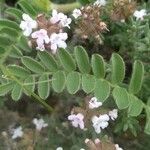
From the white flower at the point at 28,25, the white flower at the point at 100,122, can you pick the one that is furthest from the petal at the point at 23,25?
the white flower at the point at 100,122

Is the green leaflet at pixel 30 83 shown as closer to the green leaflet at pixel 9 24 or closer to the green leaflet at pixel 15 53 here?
the green leaflet at pixel 15 53

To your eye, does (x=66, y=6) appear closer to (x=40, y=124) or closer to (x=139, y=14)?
(x=139, y=14)

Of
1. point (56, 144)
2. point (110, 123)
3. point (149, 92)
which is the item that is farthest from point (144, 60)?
point (56, 144)

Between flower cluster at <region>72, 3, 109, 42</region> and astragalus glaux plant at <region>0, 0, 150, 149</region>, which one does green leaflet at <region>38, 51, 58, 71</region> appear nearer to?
astragalus glaux plant at <region>0, 0, 150, 149</region>

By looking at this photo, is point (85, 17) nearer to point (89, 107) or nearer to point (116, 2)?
point (116, 2)

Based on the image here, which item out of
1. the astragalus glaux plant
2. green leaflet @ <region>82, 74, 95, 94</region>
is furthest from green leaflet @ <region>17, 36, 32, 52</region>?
green leaflet @ <region>82, 74, 95, 94</region>

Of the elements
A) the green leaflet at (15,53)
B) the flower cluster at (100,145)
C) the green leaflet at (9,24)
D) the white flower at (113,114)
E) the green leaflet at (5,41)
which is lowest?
the flower cluster at (100,145)

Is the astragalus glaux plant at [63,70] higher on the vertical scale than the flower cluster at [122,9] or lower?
lower
